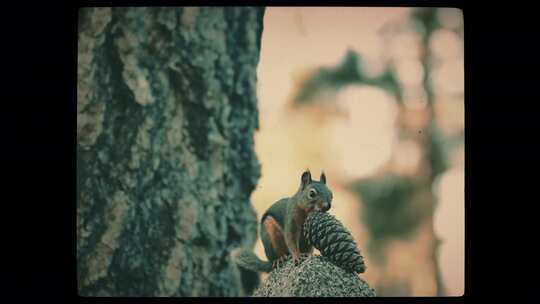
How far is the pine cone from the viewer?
7.41ft

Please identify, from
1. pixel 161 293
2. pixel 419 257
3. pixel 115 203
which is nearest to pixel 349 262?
pixel 419 257

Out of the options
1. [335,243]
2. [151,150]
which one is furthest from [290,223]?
[151,150]

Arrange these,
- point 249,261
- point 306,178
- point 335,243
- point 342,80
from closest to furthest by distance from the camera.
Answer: point 335,243 → point 306,178 → point 249,261 → point 342,80

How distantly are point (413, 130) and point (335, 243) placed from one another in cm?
62

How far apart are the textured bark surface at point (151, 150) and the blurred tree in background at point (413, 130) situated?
412mm

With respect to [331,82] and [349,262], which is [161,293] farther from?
[331,82]

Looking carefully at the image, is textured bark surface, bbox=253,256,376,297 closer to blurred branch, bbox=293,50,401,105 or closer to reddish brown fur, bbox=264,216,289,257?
reddish brown fur, bbox=264,216,289,257

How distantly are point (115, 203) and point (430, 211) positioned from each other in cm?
120

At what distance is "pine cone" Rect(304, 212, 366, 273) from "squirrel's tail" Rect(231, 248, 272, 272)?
273 millimetres

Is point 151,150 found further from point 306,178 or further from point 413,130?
point 413,130

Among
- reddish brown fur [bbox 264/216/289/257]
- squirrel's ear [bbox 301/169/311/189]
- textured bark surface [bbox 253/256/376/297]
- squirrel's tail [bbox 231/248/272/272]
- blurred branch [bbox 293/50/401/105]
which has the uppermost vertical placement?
blurred branch [bbox 293/50/401/105]

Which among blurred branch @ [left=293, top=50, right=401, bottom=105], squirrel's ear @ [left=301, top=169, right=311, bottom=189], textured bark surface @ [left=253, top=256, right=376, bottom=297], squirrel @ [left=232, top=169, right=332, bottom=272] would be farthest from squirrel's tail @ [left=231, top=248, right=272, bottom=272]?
blurred branch @ [left=293, top=50, right=401, bottom=105]

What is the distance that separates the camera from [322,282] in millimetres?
2281

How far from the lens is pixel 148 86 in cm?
242
